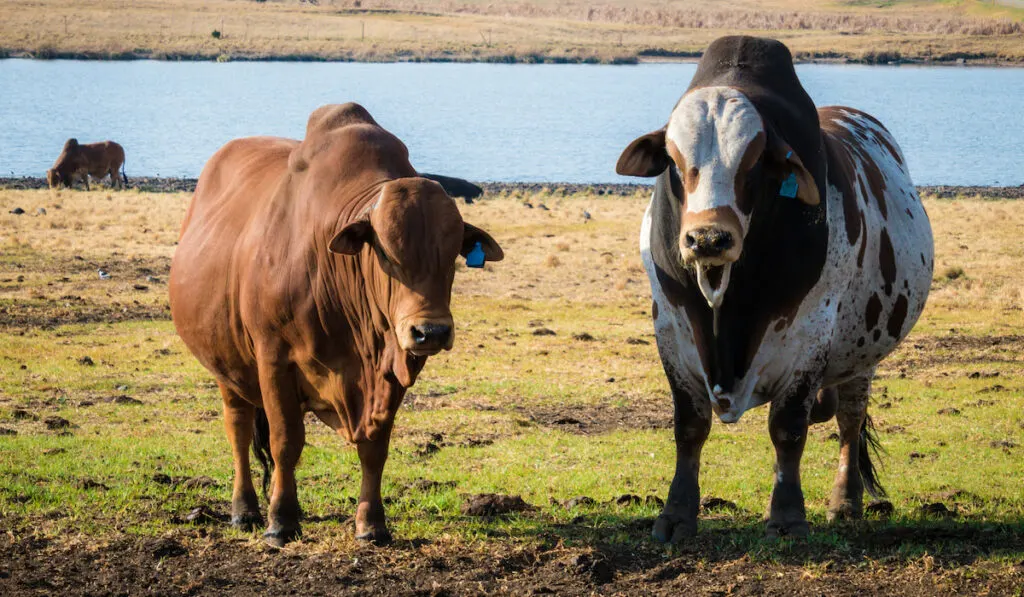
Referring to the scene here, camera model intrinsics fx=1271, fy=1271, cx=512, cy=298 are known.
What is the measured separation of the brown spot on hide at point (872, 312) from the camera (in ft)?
25.0

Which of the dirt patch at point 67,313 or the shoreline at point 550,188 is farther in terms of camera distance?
the shoreline at point 550,188

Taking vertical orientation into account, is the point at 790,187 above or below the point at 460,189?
above

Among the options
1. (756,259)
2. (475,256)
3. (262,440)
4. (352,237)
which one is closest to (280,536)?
(262,440)

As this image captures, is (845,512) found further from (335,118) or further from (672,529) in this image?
(335,118)

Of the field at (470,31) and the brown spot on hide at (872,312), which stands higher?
the field at (470,31)

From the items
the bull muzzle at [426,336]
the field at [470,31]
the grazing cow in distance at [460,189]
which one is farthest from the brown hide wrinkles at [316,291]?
the field at [470,31]

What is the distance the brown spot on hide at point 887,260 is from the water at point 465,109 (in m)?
36.5

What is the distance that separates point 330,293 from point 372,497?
1.15 m

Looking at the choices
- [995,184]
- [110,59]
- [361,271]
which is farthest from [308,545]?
[110,59]

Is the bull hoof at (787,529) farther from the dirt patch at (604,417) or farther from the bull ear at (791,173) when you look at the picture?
the dirt patch at (604,417)

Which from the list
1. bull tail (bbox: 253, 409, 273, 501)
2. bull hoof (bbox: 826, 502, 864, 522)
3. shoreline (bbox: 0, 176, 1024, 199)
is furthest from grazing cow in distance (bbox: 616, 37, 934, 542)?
shoreline (bbox: 0, 176, 1024, 199)

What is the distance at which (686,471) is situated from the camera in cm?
722

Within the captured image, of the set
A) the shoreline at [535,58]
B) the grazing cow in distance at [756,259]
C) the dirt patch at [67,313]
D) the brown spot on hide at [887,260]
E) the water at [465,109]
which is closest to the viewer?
the grazing cow in distance at [756,259]

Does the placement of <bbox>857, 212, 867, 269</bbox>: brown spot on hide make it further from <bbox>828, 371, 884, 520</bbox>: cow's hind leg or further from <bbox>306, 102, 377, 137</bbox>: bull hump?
<bbox>306, 102, 377, 137</bbox>: bull hump
